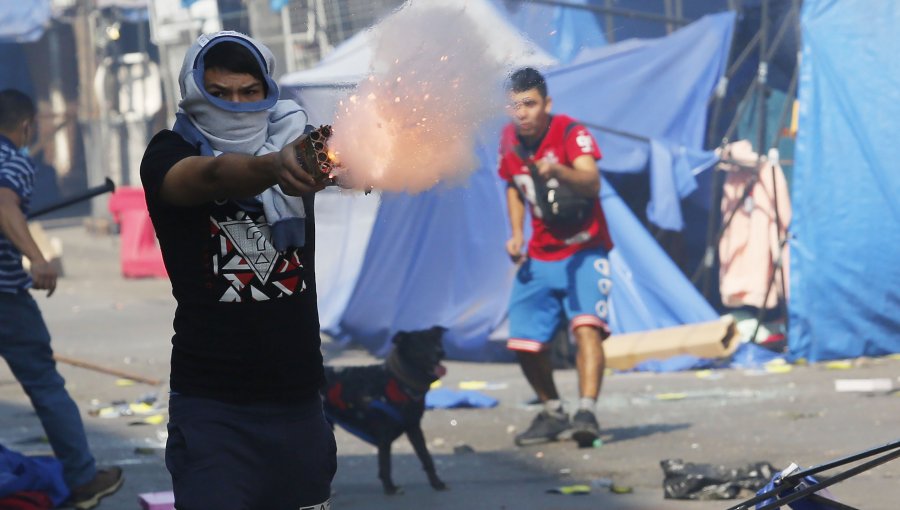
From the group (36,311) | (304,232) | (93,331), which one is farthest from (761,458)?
(93,331)

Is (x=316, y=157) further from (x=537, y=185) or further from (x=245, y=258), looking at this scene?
(x=537, y=185)

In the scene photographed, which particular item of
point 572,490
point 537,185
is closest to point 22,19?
point 537,185

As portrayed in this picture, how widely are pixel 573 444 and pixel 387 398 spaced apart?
1.43m

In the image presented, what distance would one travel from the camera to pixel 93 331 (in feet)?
39.5

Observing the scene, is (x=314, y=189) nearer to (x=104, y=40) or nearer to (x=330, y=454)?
(x=330, y=454)

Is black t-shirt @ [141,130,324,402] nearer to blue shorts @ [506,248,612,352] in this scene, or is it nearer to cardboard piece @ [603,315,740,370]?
blue shorts @ [506,248,612,352]

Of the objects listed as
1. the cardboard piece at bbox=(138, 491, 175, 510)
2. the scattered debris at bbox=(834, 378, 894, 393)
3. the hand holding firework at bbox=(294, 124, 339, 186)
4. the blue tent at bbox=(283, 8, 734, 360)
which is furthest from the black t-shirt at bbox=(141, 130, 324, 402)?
the blue tent at bbox=(283, 8, 734, 360)

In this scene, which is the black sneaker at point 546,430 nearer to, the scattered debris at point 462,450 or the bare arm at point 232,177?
the scattered debris at point 462,450

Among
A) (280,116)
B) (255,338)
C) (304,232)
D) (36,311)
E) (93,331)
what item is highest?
(280,116)

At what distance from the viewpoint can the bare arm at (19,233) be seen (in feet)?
18.4

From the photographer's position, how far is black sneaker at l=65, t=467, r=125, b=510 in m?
5.73

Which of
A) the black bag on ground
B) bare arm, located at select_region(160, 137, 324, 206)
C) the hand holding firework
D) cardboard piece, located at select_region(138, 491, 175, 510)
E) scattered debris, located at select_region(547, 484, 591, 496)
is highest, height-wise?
the hand holding firework

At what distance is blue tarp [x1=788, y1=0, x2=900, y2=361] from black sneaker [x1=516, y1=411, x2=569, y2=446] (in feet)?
9.88

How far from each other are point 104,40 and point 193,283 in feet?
58.0
